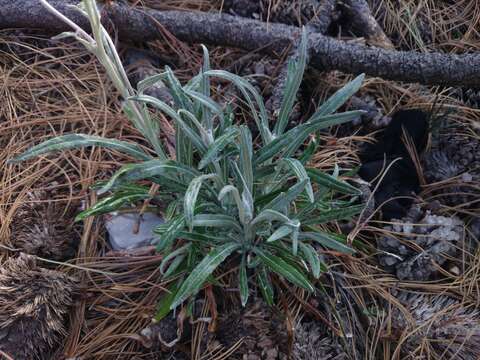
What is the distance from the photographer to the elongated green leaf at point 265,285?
53.0 inches

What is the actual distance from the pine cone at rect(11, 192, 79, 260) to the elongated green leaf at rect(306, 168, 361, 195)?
0.80 m

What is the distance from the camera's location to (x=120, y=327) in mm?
1468

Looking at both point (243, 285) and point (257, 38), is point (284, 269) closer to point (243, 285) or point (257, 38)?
point (243, 285)

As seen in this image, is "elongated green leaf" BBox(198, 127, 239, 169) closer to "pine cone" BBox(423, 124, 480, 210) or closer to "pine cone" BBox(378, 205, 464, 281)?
"pine cone" BBox(378, 205, 464, 281)

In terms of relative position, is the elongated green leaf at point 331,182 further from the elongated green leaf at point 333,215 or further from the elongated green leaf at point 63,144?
the elongated green leaf at point 63,144

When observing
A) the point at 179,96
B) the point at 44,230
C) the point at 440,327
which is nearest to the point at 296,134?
the point at 179,96

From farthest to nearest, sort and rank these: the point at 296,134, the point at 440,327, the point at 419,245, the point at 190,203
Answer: the point at 419,245 → the point at 440,327 → the point at 296,134 → the point at 190,203

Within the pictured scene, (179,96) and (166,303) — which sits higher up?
(179,96)

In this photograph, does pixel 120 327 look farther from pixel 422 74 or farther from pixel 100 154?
pixel 422 74

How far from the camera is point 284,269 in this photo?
4.18 feet

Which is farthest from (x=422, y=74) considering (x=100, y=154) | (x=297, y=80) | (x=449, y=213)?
(x=100, y=154)

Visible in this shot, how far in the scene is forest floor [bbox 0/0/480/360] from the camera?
143 centimetres

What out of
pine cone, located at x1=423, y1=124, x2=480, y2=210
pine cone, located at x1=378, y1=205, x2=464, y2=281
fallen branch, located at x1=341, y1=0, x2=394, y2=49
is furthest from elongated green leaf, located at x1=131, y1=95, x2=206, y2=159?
fallen branch, located at x1=341, y1=0, x2=394, y2=49

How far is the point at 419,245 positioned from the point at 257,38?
96cm
